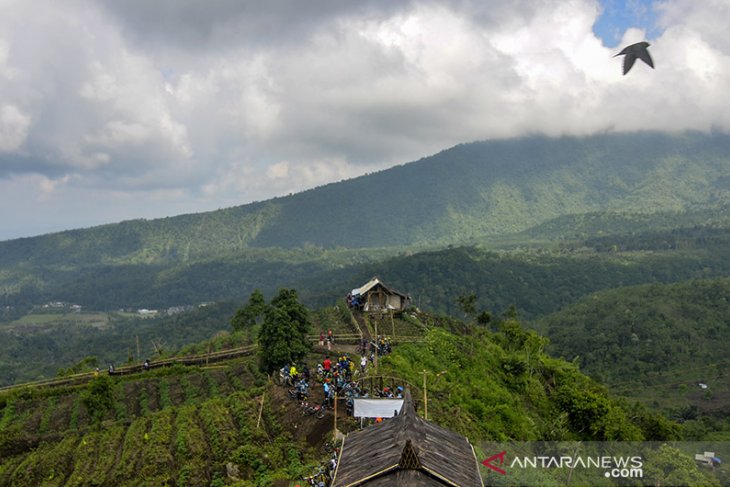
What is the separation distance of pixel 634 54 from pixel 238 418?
29.1 metres

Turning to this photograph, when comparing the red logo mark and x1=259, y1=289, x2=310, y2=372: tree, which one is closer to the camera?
the red logo mark

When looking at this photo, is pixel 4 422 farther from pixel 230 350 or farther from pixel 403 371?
pixel 403 371

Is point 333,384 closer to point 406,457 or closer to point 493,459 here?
point 493,459

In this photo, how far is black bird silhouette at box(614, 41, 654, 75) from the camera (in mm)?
16297

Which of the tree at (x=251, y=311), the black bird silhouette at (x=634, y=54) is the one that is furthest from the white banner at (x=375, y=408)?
the tree at (x=251, y=311)

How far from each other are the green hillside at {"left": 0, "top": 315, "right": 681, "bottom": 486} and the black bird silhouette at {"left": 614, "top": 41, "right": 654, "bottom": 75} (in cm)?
2260

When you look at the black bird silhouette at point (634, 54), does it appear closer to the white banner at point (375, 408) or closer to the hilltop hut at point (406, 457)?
the hilltop hut at point (406, 457)

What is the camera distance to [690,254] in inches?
7539

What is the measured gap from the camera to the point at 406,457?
1734cm

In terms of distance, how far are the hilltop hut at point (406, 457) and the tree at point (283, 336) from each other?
16.8 metres

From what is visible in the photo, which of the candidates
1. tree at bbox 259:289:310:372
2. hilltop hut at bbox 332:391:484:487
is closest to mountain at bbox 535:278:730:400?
tree at bbox 259:289:310:372

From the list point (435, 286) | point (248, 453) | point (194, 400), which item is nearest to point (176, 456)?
point (248, 453)

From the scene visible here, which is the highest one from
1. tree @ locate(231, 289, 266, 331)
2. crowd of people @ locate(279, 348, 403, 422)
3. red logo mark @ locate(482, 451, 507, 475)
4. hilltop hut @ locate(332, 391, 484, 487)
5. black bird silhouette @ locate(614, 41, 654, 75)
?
black bird silhouette @ locate(614, 41, 654, 75)

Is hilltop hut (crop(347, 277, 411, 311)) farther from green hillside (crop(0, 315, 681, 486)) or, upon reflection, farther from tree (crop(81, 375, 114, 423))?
tree (crop(81, 375, 114, 423))
